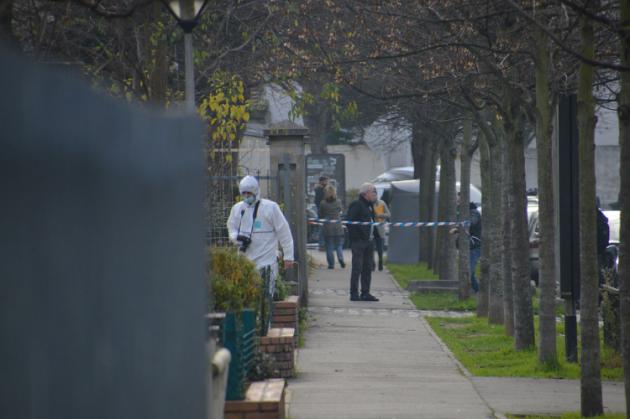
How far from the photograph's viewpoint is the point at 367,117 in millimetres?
28531

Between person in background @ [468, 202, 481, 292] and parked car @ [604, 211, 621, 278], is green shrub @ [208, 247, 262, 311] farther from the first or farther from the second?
person in background @ [468, 202, 481, 292]

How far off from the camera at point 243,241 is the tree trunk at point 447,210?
38.1 feet

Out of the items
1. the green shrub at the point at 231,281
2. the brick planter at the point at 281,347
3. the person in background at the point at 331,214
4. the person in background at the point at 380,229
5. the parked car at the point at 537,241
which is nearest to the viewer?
the green shrub at the point at 231,281

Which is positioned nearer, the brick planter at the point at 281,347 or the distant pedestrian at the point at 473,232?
the brick planter at the point at 281,347

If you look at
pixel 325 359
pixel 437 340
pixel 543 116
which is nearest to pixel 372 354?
pixel 325 359

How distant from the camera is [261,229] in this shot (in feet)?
44.3

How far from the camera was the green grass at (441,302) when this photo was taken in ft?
66.5

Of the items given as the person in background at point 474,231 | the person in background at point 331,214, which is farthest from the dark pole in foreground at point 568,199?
the person in background at point 331,214

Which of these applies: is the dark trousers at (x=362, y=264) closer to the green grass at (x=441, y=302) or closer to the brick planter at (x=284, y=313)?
the green grass at (x=441, y=302)

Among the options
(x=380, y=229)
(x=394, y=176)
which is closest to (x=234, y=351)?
(x=380, y=229)

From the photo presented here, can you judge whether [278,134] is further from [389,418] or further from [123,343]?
[123,343]

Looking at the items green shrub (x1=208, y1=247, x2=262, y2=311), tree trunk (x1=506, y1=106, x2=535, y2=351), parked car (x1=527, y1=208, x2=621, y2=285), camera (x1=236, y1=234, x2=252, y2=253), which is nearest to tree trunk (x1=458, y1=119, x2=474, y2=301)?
parked car (x1=527, y1=208, x2=621, y2=285)

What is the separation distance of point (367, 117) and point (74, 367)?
25643 millimetres

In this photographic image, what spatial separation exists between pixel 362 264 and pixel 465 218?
2722 mm
